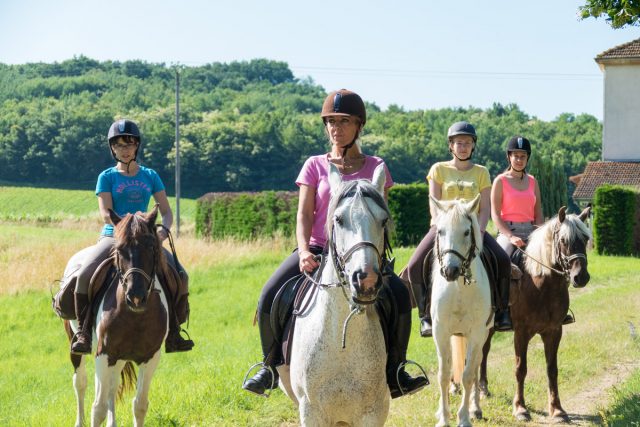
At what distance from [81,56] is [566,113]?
89859mm

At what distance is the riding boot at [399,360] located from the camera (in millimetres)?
5102

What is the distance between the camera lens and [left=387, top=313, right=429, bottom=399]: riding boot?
5102mm

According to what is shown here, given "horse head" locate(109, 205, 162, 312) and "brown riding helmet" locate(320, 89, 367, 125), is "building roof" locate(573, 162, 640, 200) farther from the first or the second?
"brown riding helmet" locate(320, 89, 367, 125)

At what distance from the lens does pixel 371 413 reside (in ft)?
15.6

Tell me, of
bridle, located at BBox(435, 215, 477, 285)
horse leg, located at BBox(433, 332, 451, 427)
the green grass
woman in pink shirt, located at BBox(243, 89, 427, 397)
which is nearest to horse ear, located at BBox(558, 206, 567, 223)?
bridle, located at BBox(435, 215, 477, 285)

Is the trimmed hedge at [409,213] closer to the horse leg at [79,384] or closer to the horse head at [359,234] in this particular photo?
the horse leg at [79,384]

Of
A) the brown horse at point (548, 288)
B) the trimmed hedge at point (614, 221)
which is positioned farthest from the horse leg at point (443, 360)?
the trimmed hedge at point (614, 221)

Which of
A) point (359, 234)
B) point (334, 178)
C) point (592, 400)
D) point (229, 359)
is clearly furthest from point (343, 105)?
point (229, 359)

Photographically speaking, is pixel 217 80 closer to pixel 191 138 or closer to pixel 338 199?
pixel 191 138

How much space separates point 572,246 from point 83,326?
5.01 meters

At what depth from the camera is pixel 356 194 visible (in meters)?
4.41

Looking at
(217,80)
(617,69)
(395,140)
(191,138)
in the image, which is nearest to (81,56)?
(217,80)

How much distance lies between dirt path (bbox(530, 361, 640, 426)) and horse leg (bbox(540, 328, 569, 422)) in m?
0.10

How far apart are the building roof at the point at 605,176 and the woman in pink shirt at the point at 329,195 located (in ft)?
122
